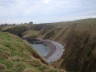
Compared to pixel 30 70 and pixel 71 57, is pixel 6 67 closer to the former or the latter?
pixel 30 70

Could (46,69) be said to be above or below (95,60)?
above

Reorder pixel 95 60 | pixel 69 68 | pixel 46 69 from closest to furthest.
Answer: pixel 46 69 < pixel 95 60 < pixel 69 68

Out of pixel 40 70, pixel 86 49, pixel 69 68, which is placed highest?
pixel 40 70

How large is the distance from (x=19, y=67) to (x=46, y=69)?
2.02 metres

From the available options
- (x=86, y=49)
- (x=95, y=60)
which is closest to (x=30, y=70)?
(x=95, y=60)

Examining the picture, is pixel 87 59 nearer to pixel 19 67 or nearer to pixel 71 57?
pixel 71 57

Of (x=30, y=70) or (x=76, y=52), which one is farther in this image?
(x=76, y=52)

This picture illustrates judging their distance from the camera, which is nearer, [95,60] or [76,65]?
[95,60]

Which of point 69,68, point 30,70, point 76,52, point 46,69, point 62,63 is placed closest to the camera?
point 30,70

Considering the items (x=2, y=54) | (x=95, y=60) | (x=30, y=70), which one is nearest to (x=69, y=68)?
(x=95, y=60)

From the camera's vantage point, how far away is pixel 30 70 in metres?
13.7

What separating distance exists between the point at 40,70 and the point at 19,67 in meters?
1.67

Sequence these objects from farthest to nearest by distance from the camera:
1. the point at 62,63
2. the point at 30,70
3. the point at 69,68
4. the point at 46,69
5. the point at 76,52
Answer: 1. the point at 76,52
2. the point at 62,63
3. the point at 69,68
4. the point at 46,69
5. the point at 30,70

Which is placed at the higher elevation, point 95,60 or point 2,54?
point 2,54
